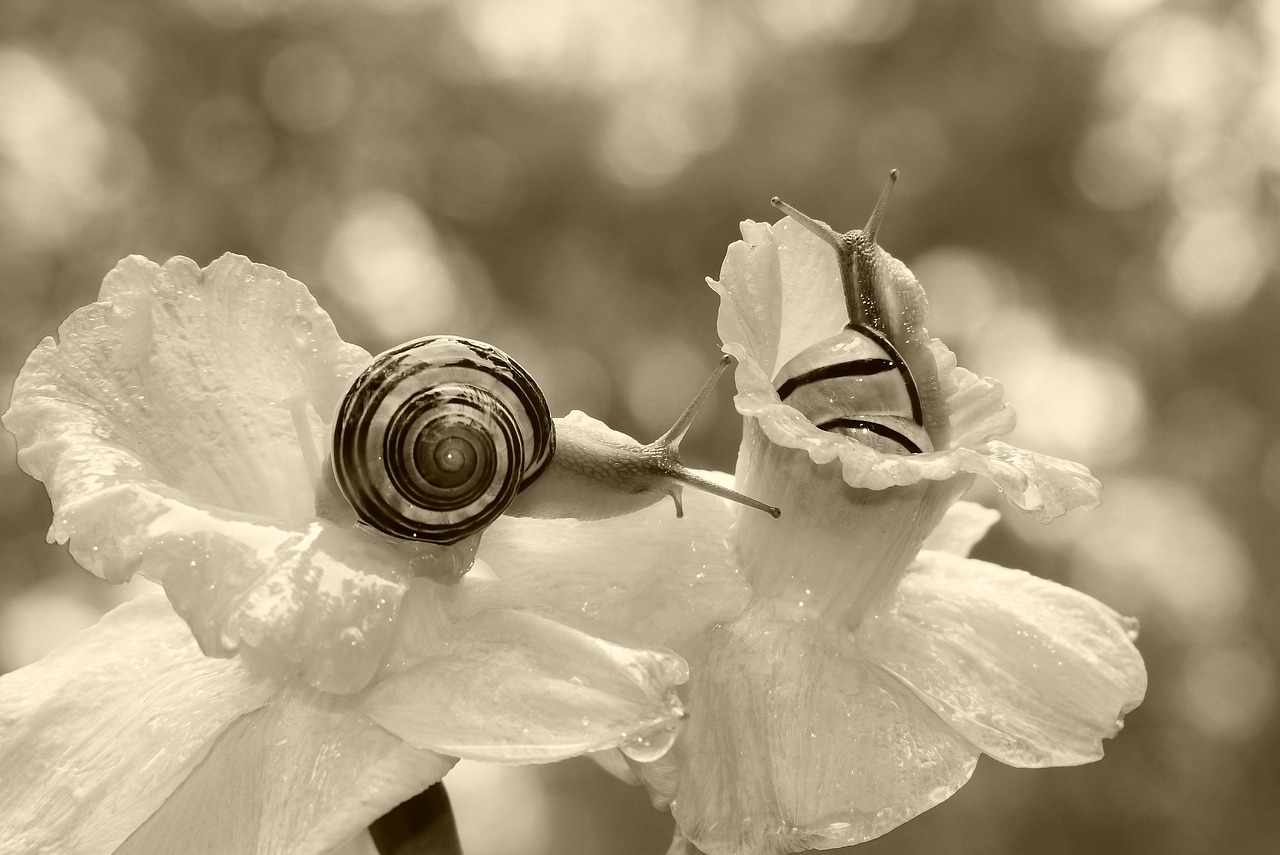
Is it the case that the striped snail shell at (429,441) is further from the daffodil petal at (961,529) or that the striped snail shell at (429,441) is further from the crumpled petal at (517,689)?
the daffodil petal at (961,529)

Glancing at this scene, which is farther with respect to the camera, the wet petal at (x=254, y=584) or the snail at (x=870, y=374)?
the snail at (x=870, y=374)

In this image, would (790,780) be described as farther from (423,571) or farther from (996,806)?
(996,806)

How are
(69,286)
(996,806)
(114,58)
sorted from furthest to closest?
1. (114,58)
2. (69,286)
3. (996,806)

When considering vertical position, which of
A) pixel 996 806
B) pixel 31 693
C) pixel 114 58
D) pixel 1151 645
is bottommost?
pixel 996 806

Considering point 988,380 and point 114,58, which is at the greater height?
point 988,380

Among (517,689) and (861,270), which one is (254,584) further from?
(861,270)

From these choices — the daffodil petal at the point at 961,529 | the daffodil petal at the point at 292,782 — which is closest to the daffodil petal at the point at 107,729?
the daffodil petal at the point at 292,782

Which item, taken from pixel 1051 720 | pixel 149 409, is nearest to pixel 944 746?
pixel 1051 720

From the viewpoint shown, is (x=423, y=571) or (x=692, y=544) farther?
(x=692, y=544)

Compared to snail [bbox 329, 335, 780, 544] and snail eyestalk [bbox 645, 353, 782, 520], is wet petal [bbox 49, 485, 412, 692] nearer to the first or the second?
snail [bbox 329, 335, 780, 544]
